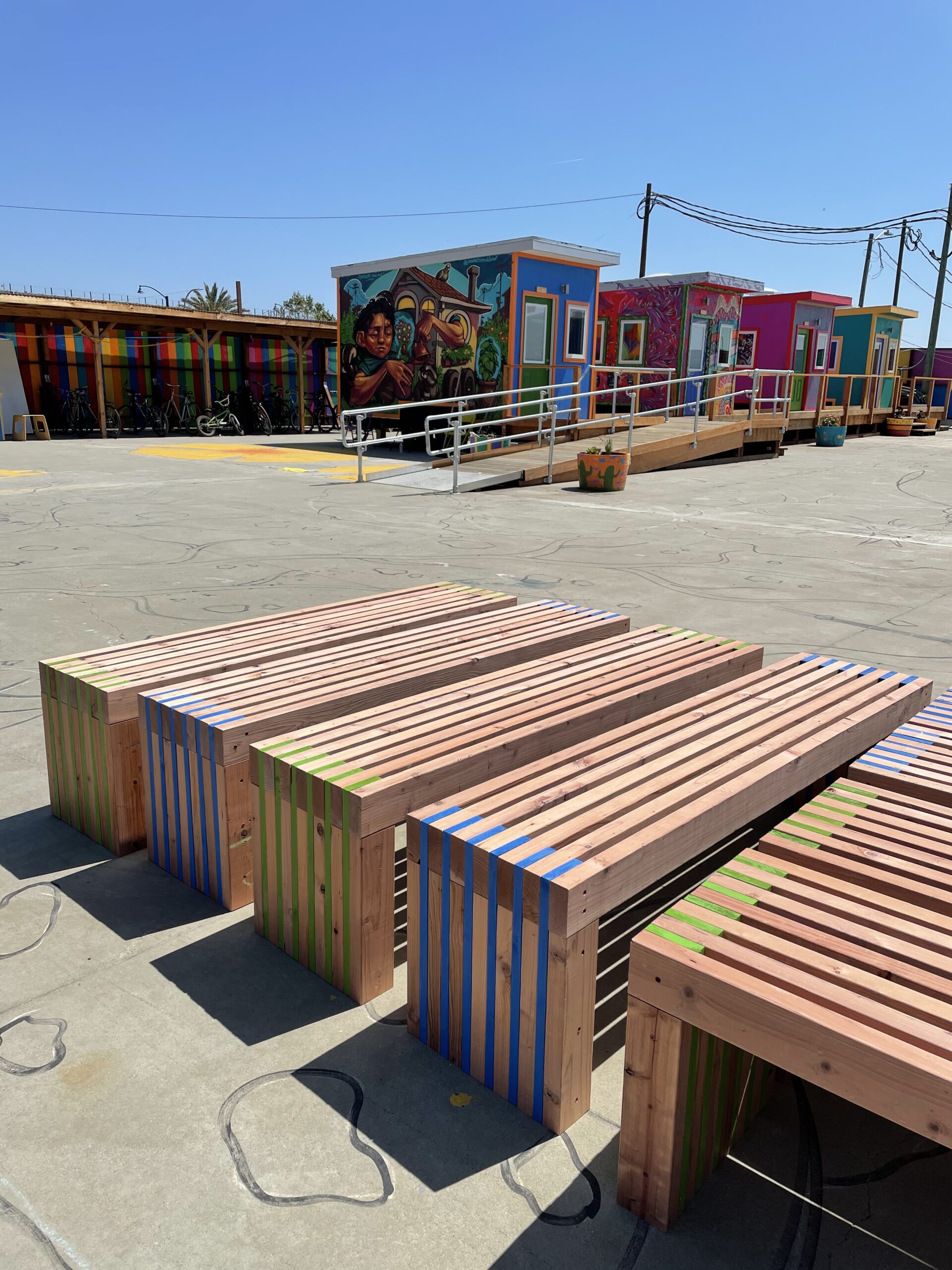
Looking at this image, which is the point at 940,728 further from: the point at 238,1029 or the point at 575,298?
the point at 575,298

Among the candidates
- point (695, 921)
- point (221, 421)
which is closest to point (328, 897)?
point (695, 921)

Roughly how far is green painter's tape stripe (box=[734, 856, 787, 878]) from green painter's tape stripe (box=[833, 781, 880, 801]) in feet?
2.09

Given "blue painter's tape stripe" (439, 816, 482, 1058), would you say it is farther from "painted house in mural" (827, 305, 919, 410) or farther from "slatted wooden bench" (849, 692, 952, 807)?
"painted house in mural" (827, 305, 919, 410)

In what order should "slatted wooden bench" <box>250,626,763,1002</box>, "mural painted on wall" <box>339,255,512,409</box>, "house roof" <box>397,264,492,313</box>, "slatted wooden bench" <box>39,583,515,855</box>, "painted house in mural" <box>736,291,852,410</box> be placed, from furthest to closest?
"painted house in mural" <box>736,291,852,410</box> → "house roof" <box>397,264,492,313</box> → "mural painted on wall" <box>339,255,512,409</box> → "slatted wooden bench" <box>39,583,515,855</box> → "slatted wooden bench" <box>250,626,763,1002</box>

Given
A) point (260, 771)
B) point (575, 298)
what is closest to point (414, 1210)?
point (260, 771)

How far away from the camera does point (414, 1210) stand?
2.17m

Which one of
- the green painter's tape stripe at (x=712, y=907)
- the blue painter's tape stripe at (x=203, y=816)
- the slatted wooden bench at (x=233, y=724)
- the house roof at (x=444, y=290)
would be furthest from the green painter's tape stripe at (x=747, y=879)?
the house roof at (x=444, y=290)

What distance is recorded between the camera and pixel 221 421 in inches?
1067

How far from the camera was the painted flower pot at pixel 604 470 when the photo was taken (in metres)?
15.4

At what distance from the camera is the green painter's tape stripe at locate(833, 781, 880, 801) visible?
3047 mm

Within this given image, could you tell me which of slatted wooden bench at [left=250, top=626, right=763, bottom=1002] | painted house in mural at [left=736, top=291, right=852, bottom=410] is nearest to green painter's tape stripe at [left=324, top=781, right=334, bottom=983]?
slatted wooden bench at [left=250, top=626, right=763, bottom=1002]

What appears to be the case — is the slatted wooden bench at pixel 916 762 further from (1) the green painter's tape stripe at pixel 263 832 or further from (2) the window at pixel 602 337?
(2) the window at pixel 602 337

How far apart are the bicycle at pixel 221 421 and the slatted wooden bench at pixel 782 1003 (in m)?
26.2

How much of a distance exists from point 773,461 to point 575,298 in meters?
5.55
